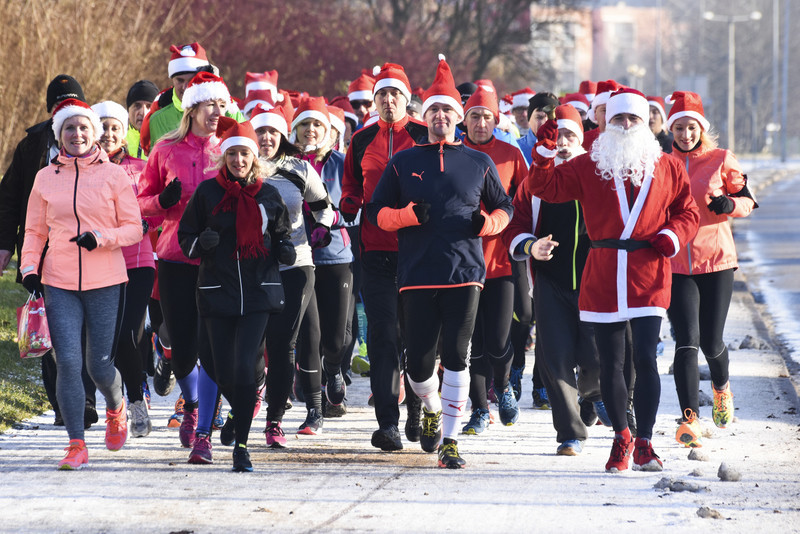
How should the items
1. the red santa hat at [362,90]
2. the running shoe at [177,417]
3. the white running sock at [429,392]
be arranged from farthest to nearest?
the red santa hat at [362,90], the running shoe at [177,417], the white running sock at [429,392]

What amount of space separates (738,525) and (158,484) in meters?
2.83

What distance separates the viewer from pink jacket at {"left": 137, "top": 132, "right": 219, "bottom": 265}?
7.69 meters

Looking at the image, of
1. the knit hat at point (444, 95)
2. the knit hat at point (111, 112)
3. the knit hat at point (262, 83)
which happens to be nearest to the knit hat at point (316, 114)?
the knit hat at point (111, 112)

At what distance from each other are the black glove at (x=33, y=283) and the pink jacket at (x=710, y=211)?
11.9ft

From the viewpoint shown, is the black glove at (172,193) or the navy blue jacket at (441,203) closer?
the navy blue jacket at (441,203)

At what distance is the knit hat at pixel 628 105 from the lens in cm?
727

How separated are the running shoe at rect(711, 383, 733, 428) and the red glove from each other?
1.76m

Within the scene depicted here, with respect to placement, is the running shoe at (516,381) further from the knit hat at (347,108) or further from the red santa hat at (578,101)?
the knit hat at (347,108)

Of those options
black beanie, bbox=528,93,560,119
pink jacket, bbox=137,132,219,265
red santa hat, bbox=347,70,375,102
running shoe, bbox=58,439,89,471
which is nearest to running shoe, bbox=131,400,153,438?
running shoe, bbox=58,439,89,471

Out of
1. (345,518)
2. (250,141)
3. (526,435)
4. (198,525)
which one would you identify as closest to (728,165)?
(526,435)

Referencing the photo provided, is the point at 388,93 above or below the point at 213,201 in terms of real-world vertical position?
above

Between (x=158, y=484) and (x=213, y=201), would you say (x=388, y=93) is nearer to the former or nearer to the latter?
(x=213, y=201)

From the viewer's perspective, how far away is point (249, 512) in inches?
244

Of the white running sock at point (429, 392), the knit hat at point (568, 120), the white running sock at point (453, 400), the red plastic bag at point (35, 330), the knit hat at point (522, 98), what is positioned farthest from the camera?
the knit hat at point (522, 98)
